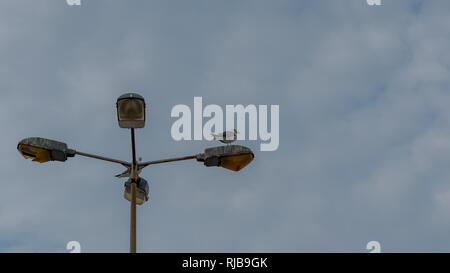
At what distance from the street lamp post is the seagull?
0.36 metres

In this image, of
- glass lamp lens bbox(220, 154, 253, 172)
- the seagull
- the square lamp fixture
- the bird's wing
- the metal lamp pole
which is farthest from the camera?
the bird's wing

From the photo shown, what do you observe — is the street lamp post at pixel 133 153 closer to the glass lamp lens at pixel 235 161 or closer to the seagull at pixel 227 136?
the glass lamp lens at pixel 235 161

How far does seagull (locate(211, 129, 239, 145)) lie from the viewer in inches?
506

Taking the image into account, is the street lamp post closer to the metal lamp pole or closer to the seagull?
the metal lamp pole

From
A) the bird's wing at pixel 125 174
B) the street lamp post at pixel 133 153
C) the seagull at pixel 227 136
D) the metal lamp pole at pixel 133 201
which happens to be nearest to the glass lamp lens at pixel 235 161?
the street lamp post at pixel 133 153

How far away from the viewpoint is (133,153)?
496 inches

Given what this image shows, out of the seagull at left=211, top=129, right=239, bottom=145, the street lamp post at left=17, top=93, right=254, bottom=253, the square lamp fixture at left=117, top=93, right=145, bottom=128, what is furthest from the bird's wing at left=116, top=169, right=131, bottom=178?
the seagull at left=211, top=129, right=239, bottom=145

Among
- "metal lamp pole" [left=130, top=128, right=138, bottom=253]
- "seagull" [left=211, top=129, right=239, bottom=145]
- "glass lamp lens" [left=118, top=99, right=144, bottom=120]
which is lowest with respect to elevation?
"metal lamp pole" [left=130, top=128, right=138, bottom=253]

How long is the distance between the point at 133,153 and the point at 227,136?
1479 mm

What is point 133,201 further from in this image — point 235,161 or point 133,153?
point 235,161

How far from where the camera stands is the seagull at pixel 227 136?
12863 mm

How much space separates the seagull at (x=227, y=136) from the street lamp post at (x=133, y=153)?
36 cm
